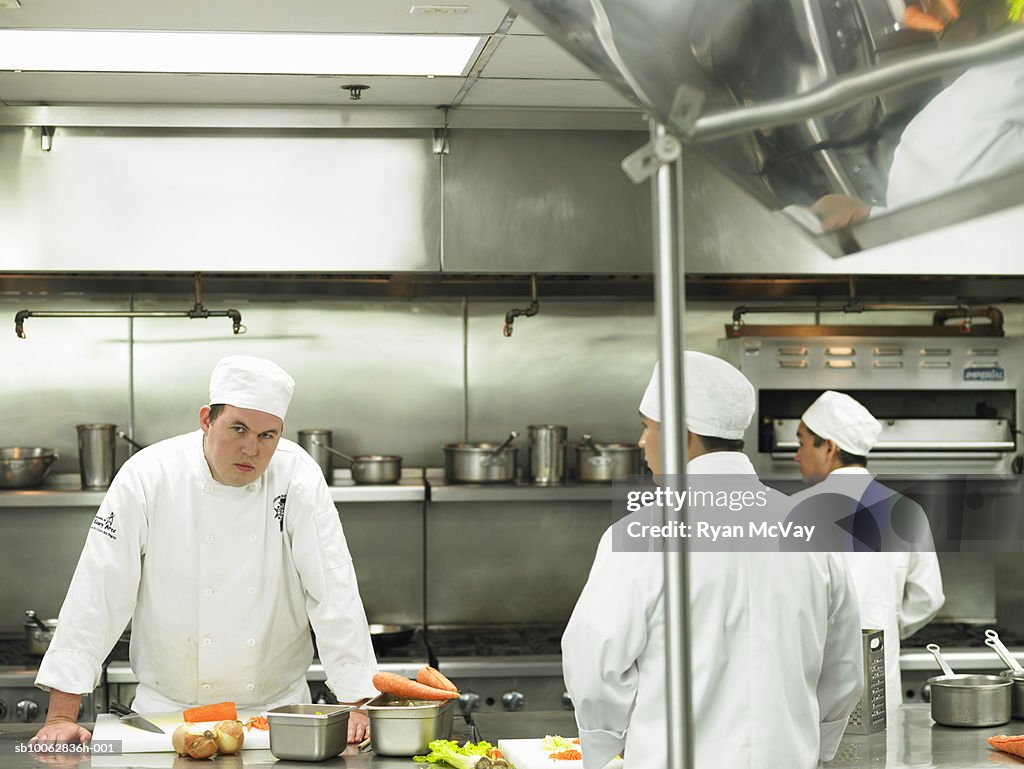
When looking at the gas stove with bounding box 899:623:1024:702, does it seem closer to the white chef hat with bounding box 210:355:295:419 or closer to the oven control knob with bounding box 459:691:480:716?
the oven control knob with bounding box 459:691:480:716

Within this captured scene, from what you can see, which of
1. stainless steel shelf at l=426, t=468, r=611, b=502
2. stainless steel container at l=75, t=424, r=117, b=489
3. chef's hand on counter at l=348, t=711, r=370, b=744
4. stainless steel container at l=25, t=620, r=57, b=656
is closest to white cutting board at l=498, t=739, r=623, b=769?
chef's hand on counter at l=348, t=711, r=370, b=744

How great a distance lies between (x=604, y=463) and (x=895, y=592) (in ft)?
3.77

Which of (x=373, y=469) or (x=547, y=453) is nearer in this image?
(x=373, y=469)

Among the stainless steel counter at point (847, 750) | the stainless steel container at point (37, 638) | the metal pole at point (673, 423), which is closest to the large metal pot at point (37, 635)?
the stainless steel container at point (37, 638)

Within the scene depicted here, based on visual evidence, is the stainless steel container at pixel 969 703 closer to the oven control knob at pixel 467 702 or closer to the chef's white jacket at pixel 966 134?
the oven control knob at pixel 467 702

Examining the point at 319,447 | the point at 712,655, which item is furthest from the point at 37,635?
the point at 712,655

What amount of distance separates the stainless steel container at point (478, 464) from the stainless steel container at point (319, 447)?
17.2 inches

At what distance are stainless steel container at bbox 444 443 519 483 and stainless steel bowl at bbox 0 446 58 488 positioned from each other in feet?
4.77

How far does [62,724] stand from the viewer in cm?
246

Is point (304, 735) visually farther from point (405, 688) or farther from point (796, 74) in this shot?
point (796, 74)

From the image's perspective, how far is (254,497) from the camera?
9.44 feet

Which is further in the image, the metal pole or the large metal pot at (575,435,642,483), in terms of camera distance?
the large metal pot at (575,435,642,483)

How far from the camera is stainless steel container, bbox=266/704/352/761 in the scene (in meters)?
2.25

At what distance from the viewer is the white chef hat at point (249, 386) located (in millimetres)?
2738
